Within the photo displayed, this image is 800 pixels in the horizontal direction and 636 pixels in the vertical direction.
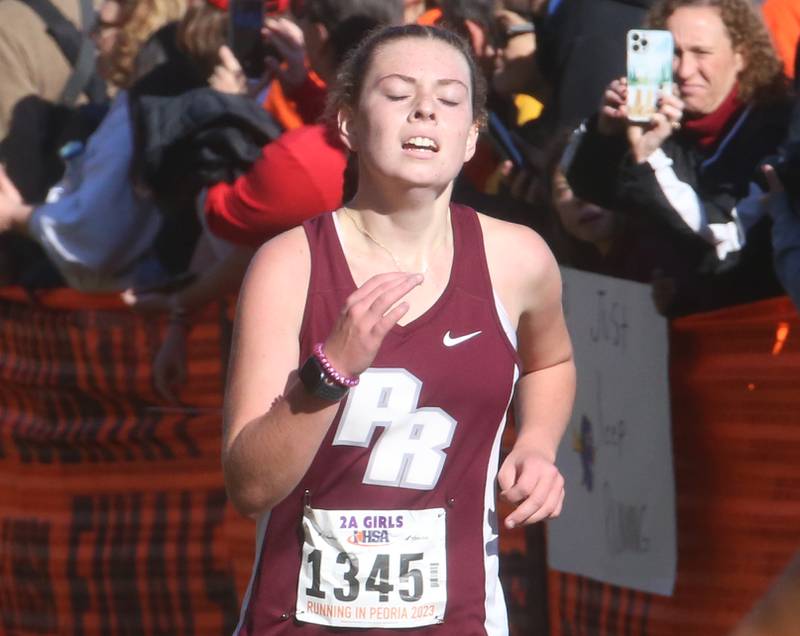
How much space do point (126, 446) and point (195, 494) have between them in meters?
0.36

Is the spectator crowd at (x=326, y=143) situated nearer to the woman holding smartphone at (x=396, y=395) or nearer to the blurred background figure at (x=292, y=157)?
the blurred background figure at (x=292, y=157)

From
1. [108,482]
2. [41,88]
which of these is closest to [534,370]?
[108,482]

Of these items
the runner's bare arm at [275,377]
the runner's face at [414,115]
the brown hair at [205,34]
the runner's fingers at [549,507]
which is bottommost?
the runner's fingers at [549,507]

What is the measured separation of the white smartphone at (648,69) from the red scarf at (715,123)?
11 centimetres

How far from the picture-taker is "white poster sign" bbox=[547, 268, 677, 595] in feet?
13.9

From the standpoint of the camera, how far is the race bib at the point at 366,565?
9.69 ft

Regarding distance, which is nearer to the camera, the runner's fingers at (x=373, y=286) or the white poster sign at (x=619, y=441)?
the runner's fingers at (x=373, y=286)

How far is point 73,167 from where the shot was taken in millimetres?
5656

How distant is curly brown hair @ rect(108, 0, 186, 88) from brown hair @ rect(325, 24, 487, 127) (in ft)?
8.07

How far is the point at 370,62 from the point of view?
3068 millimetres

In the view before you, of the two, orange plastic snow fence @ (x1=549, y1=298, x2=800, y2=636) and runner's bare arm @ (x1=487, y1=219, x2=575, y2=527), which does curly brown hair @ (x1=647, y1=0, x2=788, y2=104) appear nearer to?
orange plastic snow fence @ (x1=549, y1=298, x2=800, y2=636)

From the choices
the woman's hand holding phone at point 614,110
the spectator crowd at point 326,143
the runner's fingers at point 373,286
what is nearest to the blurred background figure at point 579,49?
the spectator crowd at point 326,143

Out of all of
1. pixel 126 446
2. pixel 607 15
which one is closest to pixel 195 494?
pixel 126 446

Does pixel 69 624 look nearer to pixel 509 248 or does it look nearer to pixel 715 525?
pixel 715 525
